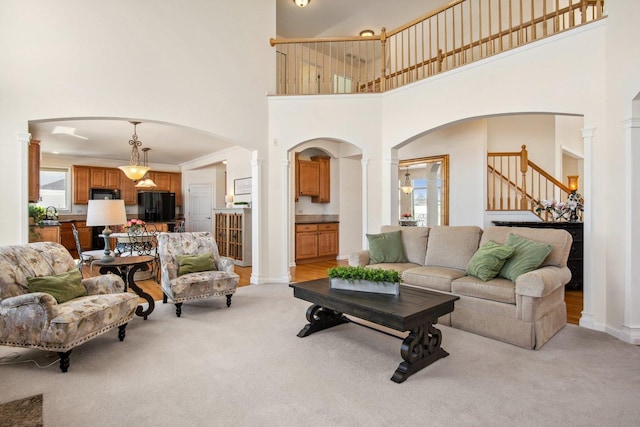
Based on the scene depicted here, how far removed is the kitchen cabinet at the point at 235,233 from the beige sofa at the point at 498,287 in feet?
11.7

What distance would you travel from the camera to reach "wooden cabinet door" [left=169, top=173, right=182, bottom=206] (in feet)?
33.6

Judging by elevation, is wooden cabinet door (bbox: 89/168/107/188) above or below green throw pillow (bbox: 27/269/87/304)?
Result: above

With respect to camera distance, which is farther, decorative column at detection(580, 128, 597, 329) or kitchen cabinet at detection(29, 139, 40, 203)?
kitchen cabinet at detection(29, 139, 40, 203)

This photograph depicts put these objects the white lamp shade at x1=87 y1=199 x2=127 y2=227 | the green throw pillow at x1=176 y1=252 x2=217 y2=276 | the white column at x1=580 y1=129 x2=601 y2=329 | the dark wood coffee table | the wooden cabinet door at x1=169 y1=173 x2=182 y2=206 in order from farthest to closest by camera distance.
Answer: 1. the wooden cabinet door at x1=169 y1=173 x2=182 y2=206
2. the green throw pillow at x1=176 y1=252 x2=217 y2=276
3. the white lamp shade at x1=87 y1=199 x2=127 y2=227
4. the white column at x1=580 y1=129 x2=601 y2=329
5. the dark wood coffee table

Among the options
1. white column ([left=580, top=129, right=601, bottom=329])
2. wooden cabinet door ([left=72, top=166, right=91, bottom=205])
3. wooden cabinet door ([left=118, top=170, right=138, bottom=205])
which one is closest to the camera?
white column ([left=580, top=129, right=601, bottom=329])

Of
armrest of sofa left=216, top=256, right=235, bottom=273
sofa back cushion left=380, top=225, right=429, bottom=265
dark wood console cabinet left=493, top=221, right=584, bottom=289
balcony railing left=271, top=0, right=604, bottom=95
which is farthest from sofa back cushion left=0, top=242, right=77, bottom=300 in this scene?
dark wood console cabinet left=493, top=221, right=584, bottom=289

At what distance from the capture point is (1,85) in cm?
379

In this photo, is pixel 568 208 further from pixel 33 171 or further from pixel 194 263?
pixel 33 171

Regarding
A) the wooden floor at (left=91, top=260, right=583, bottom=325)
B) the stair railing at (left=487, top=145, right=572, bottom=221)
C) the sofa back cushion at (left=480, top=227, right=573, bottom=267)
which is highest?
the stair railing at (left=487, top=145, right=572, bottom=221)

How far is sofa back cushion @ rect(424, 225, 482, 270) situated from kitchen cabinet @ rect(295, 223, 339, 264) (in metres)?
3.52

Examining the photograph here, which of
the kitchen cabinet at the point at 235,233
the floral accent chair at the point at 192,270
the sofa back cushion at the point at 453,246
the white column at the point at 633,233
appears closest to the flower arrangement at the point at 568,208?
the sofa back cushion at the point at 453,246

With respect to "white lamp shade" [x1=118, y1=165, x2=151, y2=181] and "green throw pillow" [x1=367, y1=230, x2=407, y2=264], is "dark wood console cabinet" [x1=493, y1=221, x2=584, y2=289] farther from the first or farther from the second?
"white lamp shade" [x1=118, y1=165, x2=151, y2=181]

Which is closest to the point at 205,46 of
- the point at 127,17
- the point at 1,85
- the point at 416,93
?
the point at 127,17

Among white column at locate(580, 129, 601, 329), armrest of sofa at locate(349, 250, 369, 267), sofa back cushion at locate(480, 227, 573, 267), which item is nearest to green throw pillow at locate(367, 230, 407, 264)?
armrest of sofa at locate(349, 250, 369, 267)
